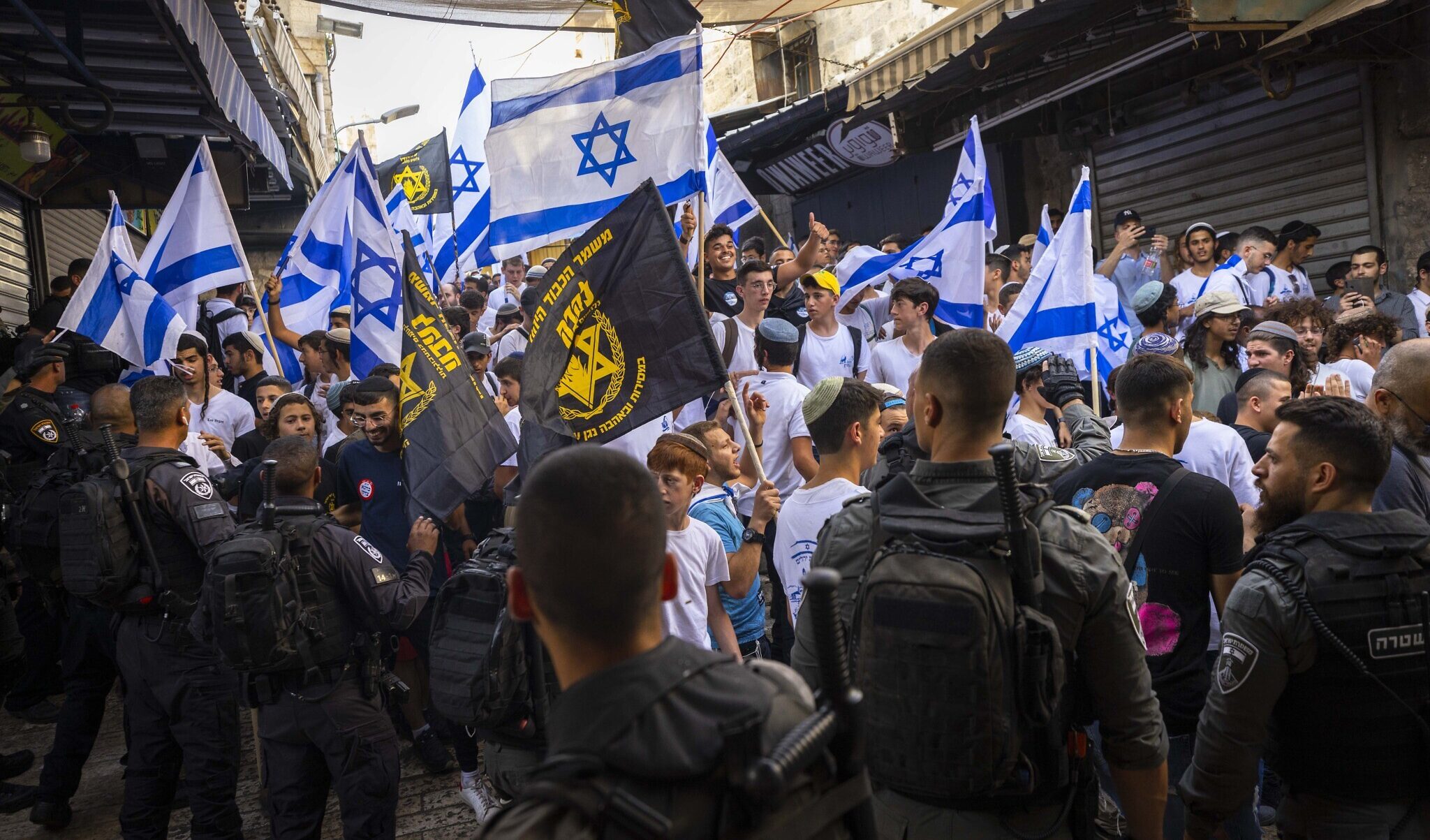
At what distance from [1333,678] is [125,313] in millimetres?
7459

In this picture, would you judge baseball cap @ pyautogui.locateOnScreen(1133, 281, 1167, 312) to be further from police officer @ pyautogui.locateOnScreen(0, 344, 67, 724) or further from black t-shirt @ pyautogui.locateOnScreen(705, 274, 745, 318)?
police officer @ pyautogui.locateOnScreen(0, 344, 67, 724)

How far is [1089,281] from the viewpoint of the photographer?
5906mm

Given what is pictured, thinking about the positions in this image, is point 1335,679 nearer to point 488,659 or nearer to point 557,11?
point 488,659

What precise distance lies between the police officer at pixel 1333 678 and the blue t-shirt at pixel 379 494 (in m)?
4.06

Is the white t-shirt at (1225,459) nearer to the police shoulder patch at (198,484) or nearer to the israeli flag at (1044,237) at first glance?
the israeli flag at (1044,237)

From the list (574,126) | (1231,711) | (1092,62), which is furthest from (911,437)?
(1092,62)

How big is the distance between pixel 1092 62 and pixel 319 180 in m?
19.0

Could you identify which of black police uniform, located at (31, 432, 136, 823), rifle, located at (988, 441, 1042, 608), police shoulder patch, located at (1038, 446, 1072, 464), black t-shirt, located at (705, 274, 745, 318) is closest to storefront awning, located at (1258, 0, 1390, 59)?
black t-shirt, located at (705, 274, 745, 318)

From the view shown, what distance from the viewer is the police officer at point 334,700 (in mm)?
4094

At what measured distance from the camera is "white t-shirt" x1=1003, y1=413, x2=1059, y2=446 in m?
5.05

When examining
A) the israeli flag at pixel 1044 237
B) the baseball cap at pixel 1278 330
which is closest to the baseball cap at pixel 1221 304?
the baseball cap at pixel 1278 330

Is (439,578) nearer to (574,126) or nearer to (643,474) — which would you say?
(574,126)

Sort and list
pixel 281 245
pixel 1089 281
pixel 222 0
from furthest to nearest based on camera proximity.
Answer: pixel 281 245
pixel 222 0
pixel 1089 281

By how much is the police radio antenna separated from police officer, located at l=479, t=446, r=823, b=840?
8.50 feet
